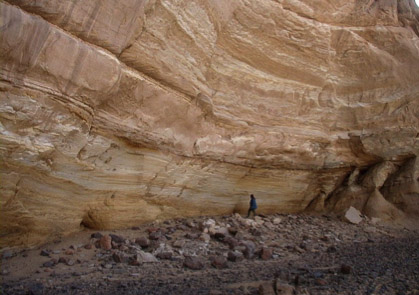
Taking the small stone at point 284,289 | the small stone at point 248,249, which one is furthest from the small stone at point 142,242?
the small stone at point 284,289

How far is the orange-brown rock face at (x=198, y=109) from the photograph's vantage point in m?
5.42

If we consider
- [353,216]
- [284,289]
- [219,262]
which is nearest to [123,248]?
[219,262]

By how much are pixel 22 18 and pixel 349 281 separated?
6.11 metres

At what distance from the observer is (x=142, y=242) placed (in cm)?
663

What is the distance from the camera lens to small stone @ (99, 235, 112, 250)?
634cm

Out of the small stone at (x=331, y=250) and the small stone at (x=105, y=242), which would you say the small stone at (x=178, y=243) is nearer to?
the small stone at (x=105, y=242)

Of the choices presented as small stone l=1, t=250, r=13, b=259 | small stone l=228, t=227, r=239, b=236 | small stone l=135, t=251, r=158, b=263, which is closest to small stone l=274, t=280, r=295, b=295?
small stone l=135, t=251, r=158, b=263

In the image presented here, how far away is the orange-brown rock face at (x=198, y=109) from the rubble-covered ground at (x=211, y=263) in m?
0.68

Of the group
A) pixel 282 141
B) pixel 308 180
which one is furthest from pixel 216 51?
pixel 308 180

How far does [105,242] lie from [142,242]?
69 centimetres

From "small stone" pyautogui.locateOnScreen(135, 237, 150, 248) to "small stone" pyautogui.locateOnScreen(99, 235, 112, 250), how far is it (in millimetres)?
523

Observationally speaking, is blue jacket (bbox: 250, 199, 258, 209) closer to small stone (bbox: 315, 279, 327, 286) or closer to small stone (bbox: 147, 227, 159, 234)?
small stone (bbox: 147, 227, 159, 234)

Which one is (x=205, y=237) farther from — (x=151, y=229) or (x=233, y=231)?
(x=151, y=229)

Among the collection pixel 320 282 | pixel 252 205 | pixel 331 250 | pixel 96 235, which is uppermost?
pixel 252 205
